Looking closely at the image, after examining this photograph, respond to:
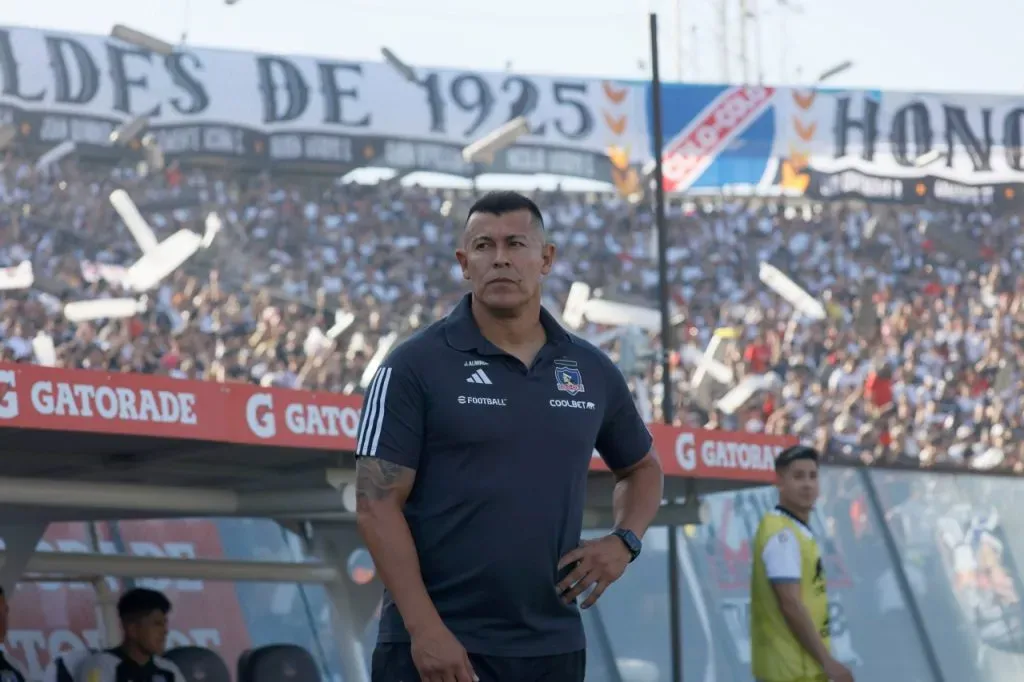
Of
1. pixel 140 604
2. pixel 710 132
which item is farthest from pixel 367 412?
pixel 710 132

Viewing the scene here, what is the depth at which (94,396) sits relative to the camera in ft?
21.7

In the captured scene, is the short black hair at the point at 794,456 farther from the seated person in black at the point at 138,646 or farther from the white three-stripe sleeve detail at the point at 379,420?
the white three-stripe sleeve detail at the point at 379,420

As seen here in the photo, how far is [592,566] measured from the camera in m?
3.28

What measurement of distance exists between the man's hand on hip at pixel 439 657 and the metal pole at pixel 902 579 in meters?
14.6

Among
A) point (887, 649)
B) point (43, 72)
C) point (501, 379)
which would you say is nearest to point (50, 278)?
point (43, 72)

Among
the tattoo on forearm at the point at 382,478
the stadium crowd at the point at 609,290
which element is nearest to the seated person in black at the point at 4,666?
the tattoo on forearm at the point at 382,478

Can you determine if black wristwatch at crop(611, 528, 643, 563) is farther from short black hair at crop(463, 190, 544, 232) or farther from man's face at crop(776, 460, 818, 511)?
man's face at crop(776, 460, 818, 511)

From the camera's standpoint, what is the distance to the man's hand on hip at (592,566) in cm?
326

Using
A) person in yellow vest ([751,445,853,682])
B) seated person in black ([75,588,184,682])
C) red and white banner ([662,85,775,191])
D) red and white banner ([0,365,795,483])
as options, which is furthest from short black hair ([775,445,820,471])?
red and white banner ([662,85,775,191])

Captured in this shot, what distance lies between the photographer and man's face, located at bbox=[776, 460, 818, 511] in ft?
23.2

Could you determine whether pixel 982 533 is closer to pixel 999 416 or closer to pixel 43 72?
pixel 999 416

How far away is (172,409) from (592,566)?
388 cm

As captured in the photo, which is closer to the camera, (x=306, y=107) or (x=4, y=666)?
(x=4, y=666)

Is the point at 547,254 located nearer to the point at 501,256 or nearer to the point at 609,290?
the point at 501,256
